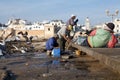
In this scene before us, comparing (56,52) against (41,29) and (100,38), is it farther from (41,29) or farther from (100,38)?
(41,29)

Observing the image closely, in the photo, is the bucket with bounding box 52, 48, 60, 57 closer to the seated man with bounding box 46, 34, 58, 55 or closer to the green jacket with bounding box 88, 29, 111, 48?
the seated man with bounding box 46, 34, 58, 55

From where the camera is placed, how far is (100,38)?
1195 centimetres

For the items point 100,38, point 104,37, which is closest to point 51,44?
point 100,38

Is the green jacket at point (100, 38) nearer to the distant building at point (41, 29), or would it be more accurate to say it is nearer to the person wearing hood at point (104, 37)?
the person wearing hood at point (104, 37)

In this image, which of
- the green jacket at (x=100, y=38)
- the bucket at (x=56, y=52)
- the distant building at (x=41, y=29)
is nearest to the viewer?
the green jacket at (x=100, y=38)

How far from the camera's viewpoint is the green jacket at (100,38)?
11791mm

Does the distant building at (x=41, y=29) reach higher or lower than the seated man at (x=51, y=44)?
lower

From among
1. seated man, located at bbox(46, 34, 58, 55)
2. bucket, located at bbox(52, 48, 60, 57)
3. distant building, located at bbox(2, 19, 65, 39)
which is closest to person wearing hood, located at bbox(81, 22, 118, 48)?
bucket, located at bbox(52, 48, 60, 57)

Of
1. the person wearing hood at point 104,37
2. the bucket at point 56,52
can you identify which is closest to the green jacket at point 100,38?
the person wearing hood at point 104,37

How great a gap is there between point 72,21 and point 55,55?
351 cm

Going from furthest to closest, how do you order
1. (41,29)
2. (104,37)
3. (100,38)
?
1. (41,29)
2. (100,38)
3. (104,37)

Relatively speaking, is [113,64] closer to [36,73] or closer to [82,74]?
[82,74]

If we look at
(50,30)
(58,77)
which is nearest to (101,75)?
(58,77)

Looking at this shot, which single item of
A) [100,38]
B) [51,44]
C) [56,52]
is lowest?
[56,52]
